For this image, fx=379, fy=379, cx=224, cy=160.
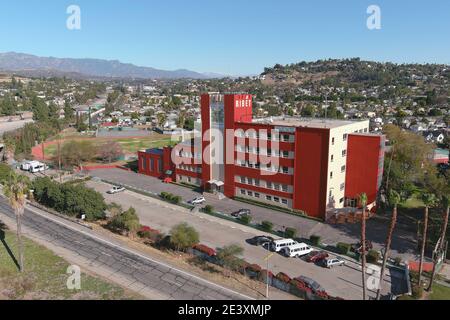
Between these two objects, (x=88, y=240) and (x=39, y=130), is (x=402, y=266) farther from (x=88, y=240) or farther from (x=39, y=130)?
(x=39, y=130)

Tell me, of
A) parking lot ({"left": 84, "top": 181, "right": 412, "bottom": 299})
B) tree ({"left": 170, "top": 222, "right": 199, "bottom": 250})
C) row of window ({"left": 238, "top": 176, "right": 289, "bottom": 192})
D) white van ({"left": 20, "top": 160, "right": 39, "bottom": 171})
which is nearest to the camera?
parking lot ({"left": 84, "top": 181, "right": 412, "bottom": 299})

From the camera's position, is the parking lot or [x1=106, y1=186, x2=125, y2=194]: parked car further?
[x1=106, y1=186, x2=125, y2=194]: parked car

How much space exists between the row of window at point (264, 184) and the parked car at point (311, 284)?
69.0 feet

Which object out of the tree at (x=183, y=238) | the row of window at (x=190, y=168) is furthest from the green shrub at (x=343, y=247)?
the row of window at (x=190, y=168)

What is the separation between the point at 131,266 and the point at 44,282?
784 centimetres

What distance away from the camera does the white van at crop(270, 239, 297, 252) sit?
4144 centimetres

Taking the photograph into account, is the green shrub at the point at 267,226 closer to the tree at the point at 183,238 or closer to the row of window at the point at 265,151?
the tree at the point at 183,238

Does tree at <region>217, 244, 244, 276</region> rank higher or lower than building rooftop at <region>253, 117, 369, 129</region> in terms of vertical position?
lower

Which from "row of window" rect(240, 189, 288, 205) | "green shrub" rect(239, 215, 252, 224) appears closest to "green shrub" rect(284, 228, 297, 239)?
"green shrub" rect(239, 215, 252, 224)

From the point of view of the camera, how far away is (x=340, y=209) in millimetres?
52094

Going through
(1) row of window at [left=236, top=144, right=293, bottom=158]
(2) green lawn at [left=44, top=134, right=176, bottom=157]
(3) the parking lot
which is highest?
(1) row of window at [left=236, top=144, right=293, bottom=158]

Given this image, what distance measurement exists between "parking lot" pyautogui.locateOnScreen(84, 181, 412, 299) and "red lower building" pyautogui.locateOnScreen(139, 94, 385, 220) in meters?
8.81

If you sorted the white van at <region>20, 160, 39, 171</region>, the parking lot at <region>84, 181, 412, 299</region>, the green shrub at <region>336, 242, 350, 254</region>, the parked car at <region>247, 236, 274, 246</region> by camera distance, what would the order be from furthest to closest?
the white van at <region>20, 160, 39, 171</region> < the parked car at <region>247, 236, 274, 246</region> < the green shrub at <region>336, 242, 350, 254</region> < the parking lot at <region>84, 181, 412, 299</region>

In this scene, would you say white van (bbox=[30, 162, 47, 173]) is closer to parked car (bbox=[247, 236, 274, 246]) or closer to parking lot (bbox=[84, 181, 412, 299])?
→ parking lot (bbox=[84, 181, 412, 299])
